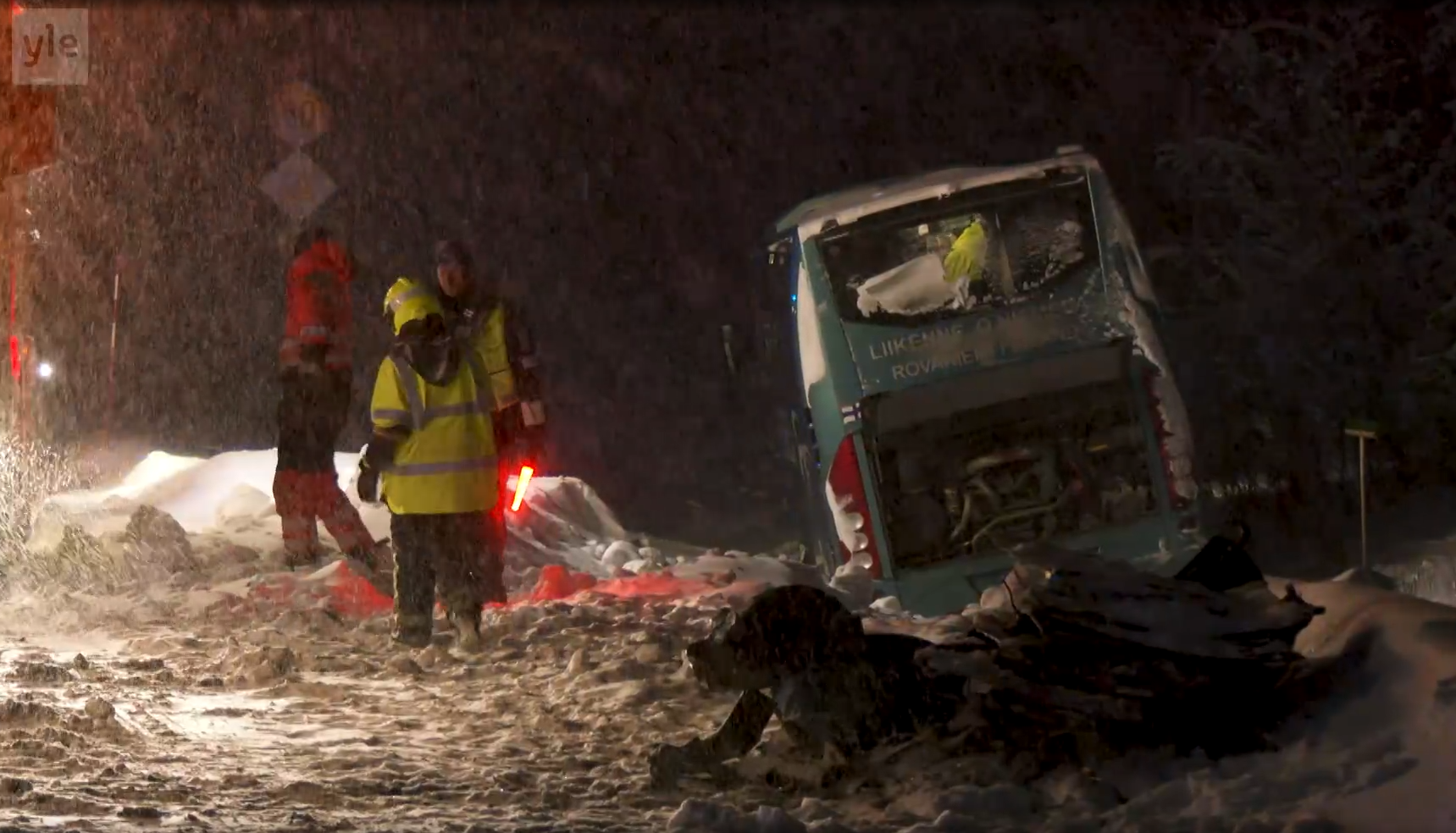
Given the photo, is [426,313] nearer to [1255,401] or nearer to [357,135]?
[1255,401]

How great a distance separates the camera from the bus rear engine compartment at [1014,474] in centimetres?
963

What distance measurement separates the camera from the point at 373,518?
12734 millimetres

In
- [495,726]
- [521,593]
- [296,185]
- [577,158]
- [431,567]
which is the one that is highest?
[577,158]

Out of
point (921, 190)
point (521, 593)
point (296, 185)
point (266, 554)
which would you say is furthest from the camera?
point (296, 185)

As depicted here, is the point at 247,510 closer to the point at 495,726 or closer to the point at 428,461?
the point at 428,461

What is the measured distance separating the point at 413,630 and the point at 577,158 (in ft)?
52.0

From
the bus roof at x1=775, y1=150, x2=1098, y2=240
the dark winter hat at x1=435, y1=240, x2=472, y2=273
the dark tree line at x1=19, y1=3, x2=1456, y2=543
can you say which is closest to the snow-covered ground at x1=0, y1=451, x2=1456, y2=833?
the dark winter hat at x1=435, y1=240, x2=472, y2=273

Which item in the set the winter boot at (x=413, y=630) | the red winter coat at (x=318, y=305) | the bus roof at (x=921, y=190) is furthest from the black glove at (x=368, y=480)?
the bus roof at (x=921, y=190)

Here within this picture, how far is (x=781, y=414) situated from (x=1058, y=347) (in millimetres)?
11649

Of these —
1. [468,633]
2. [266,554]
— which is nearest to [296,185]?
[266,554]

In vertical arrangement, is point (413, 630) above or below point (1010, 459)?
below

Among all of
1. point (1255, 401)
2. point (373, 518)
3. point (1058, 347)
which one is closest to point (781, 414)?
point (1255, 401)

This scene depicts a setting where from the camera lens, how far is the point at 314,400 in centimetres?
1140

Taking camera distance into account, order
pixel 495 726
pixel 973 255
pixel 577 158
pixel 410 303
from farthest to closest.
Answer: pixel 577 158, pixel 973 255, pixel 410 303, pixel 495 726
